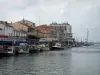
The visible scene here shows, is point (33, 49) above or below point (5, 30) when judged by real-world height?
below

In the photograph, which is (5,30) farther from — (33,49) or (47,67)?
(47,67)

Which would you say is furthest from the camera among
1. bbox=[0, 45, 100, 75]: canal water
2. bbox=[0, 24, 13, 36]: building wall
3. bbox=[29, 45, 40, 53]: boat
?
bbox=[0, 24, 13, 36]: building wall

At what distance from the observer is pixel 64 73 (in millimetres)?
47906

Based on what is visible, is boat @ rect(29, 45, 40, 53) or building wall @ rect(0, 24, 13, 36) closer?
Answer: boat @ rect(29, 45, 40, 53)

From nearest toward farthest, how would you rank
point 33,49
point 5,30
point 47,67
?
point 47,67 → point 33,49 → point 5,30

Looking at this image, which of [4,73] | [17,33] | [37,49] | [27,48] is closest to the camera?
[4,73]

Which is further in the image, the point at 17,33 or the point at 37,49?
the point at 17,33

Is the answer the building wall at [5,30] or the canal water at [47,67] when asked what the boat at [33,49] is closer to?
the building wall at [5,30]

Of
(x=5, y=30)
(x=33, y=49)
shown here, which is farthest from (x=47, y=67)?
(x=5, y=30)

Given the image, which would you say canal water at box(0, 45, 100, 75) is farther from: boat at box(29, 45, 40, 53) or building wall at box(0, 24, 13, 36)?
building wall at box(0, 24, 13, 36)

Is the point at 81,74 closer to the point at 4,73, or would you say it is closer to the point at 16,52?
the point at 4,73

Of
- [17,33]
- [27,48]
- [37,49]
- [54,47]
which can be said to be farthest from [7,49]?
[54,47]

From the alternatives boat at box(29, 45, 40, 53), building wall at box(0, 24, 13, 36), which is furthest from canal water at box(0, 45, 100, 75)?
→ building wall at box(0, 24, 13, 36)

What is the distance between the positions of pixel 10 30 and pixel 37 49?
45.4 feet
